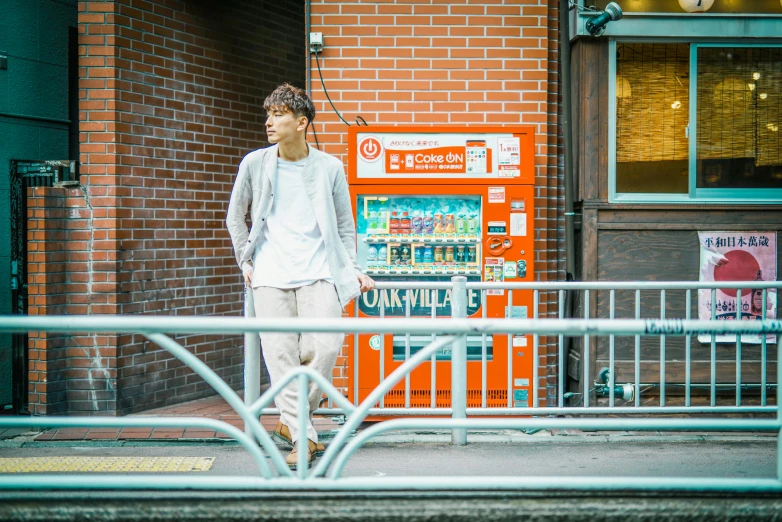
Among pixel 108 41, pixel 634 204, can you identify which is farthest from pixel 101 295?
pixel 634 204

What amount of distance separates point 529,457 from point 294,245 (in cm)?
204

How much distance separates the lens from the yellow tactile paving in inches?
186

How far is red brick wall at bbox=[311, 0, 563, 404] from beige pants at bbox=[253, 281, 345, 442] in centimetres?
219

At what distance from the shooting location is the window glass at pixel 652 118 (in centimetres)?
657

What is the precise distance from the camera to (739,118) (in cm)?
668

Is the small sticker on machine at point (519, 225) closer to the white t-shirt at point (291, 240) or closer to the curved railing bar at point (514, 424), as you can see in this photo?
the white t-shirt at point (291, 240)

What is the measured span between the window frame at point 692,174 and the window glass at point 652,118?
4 cm

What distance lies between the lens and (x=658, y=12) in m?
6.42

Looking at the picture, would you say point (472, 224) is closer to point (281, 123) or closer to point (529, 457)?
point (529, 457)

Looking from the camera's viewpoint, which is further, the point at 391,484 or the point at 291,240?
the point at 291,240

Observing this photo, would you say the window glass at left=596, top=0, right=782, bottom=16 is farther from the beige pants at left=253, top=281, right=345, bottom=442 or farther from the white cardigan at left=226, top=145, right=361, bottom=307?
the beige pants at left=253, top=281, right=345, bottom=442

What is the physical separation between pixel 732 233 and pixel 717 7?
1.86m

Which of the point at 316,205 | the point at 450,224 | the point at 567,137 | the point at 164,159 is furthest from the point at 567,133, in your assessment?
the point at 164,159

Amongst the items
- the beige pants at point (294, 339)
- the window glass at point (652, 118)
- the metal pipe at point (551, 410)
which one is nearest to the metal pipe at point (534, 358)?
the metal pipe at point (551, 410)
